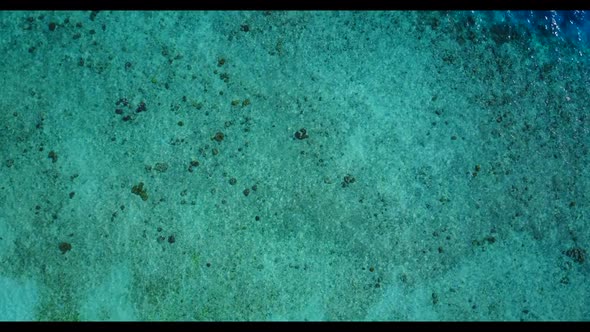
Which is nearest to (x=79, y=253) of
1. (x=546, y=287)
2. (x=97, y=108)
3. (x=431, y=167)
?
(x=97, y=108)

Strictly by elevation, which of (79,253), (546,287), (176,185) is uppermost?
(176,185)

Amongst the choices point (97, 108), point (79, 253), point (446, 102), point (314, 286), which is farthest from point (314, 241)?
point (97, 108)

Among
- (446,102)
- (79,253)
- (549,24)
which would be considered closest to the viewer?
(79,253)

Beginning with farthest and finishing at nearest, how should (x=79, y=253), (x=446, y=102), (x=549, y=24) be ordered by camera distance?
(x=549, y=24), (x=446, y=102), (x=79, y=253)

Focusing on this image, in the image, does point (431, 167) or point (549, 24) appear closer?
point (431, 167)

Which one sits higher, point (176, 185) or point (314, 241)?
point (176, 185)

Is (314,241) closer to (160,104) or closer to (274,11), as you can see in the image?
(160,104)
